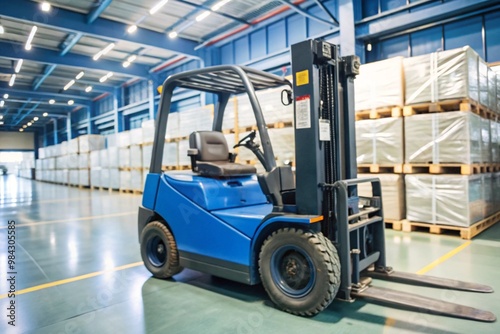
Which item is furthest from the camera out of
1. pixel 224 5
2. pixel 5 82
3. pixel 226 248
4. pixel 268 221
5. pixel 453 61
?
pixel 5 82

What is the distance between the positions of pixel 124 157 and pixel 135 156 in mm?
1212

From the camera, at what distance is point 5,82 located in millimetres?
18766

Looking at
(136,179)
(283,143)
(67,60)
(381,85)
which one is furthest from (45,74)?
(381,85)

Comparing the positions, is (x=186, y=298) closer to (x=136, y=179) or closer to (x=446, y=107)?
(x=446, y=107)

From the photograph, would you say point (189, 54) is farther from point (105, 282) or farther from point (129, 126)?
point (105, 282)

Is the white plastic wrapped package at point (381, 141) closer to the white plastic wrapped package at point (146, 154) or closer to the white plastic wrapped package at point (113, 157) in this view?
the white plastic wrapped package at point (146, 154)

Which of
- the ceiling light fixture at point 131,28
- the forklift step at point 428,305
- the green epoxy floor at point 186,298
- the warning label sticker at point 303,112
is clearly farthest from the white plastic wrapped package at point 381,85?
the ceiling light fixture at point 131,28

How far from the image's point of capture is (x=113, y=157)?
1480cm

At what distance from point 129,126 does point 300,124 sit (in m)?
18.5

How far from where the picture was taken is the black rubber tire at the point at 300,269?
232cm

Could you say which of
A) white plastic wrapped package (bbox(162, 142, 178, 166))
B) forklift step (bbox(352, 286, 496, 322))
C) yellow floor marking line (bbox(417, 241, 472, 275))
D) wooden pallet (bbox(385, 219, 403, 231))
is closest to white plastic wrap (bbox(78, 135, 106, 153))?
white plastic wrapped package (bbox(162, 142, 178, 166))

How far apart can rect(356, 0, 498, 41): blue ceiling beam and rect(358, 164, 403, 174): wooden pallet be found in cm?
382

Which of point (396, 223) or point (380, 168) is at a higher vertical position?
point (380, 168)

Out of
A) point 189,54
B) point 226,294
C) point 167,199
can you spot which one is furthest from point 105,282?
point 189,54
